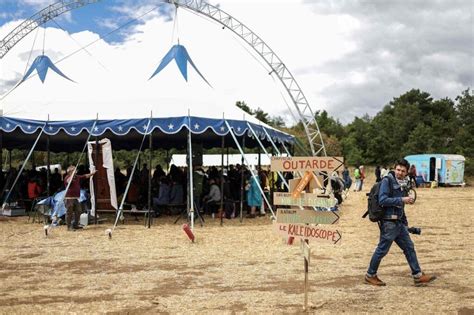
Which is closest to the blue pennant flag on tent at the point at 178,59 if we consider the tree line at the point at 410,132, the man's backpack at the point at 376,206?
the man's backpack at the point at 376,206

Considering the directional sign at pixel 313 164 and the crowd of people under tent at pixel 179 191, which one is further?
the crowd of people under tent at pixel 179 191

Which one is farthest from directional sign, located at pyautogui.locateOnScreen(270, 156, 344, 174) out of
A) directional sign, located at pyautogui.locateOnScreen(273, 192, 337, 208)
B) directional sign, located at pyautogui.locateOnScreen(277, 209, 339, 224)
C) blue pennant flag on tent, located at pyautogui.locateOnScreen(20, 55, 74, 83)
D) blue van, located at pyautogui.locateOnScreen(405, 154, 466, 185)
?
blue van, located at pyautogui.locateOnScreen(405, 154, 466, 185)

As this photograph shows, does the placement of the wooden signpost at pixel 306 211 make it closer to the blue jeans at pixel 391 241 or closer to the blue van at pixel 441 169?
the blue jeans at pixel 391 241

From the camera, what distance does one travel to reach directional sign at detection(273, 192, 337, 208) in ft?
17.0

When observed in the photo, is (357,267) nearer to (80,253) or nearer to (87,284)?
(87,284)

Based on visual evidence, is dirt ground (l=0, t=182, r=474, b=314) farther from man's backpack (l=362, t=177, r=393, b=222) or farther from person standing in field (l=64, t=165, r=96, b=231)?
man's backpack (l=362, t=177, r=393, b=222)

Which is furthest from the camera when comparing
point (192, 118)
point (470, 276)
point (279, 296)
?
point (192, 118)

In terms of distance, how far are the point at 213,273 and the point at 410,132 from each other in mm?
45125

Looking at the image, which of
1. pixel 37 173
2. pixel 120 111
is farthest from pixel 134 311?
pixel 37 173

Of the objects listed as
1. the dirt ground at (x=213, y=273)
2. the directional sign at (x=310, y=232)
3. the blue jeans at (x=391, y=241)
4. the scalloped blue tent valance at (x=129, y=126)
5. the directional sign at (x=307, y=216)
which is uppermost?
the scalloped blue tent valance at (x=129, y=126)

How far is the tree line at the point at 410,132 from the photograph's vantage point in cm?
4284

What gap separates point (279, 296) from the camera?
558cm

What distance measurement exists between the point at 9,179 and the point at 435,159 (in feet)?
76.8

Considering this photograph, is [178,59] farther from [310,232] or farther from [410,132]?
[410,132]
